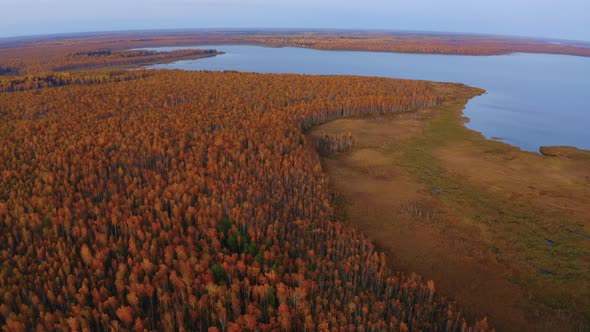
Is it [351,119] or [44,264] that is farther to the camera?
[351,119]

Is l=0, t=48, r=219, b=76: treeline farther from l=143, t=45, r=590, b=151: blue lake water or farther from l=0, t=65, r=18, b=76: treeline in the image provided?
l=143, t=45, r=590, b=151: blue lake water

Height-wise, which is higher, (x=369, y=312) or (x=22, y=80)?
(x=22, y=80)

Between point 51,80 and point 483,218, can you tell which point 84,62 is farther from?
point 483,218

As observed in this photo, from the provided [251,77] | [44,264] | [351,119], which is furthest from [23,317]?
[251,77]

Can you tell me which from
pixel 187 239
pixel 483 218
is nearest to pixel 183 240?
pixel 187 239

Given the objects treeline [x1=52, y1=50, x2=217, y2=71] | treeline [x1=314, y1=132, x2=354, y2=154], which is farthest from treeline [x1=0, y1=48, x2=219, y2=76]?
treeline [x1=314, y1=132, x2=354, y2=154]

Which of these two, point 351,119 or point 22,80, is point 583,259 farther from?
point 22,80
